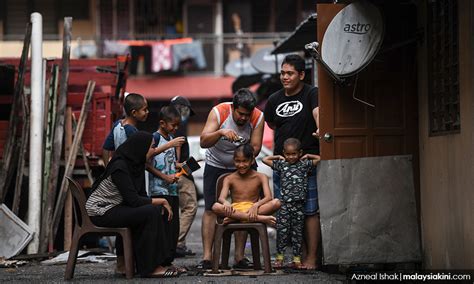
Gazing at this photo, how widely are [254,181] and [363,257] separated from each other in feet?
4.03

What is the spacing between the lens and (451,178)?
8.59 m

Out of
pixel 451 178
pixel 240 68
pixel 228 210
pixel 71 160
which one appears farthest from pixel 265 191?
pixel 240 68

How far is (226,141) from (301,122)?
76cm

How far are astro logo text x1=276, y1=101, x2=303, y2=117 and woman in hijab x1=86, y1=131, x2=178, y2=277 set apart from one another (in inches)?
59.9

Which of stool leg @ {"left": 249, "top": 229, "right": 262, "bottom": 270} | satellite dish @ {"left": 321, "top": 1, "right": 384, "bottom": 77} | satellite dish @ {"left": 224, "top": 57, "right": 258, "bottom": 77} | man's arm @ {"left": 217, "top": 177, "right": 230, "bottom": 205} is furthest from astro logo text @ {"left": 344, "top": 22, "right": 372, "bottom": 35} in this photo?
satellite dish @ {"left": 224, "top": 57, "right": 258, "bottom": 77}

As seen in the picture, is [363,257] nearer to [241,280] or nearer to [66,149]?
[241,280]

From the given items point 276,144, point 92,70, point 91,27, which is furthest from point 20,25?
point 276,144

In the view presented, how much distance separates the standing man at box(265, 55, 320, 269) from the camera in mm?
9758

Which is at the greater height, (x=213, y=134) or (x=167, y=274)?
(x=213, y=134)

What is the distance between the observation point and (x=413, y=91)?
9734mm

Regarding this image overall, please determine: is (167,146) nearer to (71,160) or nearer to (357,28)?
(357,28)

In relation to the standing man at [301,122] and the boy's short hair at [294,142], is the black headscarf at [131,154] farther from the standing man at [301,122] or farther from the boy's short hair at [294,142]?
the standing man at [301,122]

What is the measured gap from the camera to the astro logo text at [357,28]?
913cm

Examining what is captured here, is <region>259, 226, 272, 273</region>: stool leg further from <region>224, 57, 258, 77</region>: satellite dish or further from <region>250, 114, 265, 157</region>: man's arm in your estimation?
<region>224, 57, 258, 77</region>: satellite dish
